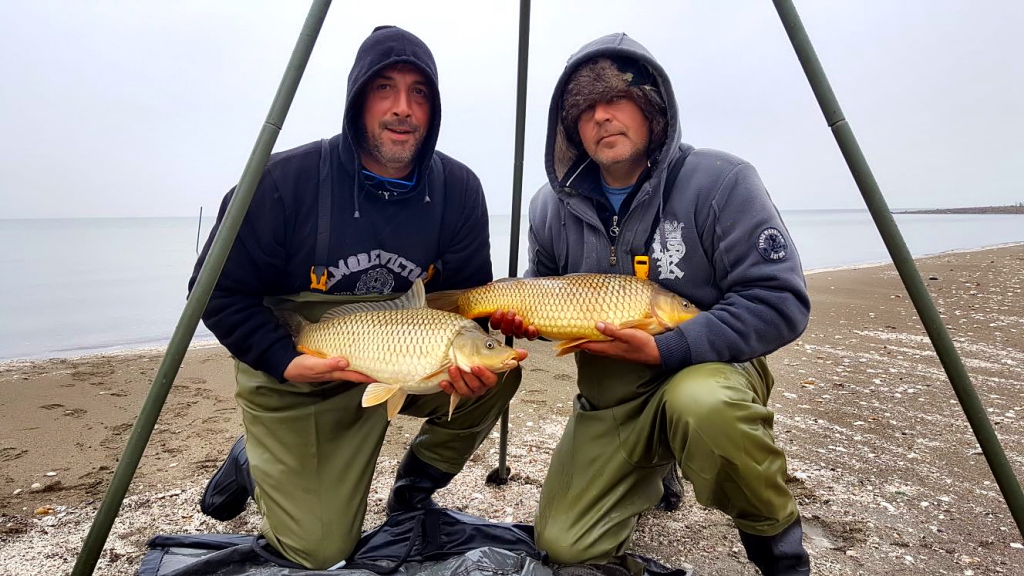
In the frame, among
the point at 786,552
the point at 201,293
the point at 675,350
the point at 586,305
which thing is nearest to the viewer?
the point at 201,293

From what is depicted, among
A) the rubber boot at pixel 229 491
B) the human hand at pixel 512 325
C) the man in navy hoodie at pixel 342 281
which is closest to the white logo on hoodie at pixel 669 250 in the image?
the human hand at pixel 512 325

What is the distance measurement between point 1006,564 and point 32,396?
6.49 meters

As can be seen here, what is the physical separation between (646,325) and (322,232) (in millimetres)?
1493

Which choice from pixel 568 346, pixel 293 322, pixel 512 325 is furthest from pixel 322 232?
pixel 568 346

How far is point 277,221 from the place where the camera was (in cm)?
278

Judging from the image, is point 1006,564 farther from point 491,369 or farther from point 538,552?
point 491,369

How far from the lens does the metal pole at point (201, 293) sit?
6.29ft

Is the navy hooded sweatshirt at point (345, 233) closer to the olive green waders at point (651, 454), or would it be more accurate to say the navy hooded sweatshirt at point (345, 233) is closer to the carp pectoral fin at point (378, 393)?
the carp pectoral fin at point (378, 393)

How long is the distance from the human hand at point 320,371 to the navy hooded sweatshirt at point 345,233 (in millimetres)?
71

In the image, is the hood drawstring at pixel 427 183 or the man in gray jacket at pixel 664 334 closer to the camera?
the man in gray jacket at pixel 664 334

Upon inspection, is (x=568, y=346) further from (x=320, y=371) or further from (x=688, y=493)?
(x=688, y=493)

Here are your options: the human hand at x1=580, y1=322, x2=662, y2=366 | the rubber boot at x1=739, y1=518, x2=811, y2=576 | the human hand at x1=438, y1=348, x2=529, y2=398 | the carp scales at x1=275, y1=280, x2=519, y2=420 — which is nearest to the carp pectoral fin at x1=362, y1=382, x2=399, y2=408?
the carp scales at x1=275, y1=280, x2=519, y2=420

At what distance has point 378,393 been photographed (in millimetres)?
2539

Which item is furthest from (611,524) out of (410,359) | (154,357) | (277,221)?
(154,357)
